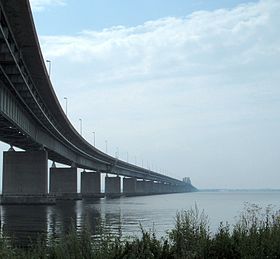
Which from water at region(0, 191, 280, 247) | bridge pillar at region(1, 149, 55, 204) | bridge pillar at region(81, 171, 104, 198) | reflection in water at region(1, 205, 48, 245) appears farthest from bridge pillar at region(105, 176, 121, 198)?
reflection in water at region(1, 205, 48, 245)

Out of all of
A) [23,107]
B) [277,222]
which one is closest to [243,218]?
[277,222]

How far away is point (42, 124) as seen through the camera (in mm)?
68438

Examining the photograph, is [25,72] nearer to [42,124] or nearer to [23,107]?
[23,107]

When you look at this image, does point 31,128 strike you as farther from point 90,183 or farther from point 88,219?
point 90,183

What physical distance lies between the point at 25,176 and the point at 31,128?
17.2m

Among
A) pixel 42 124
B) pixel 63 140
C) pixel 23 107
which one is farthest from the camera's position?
pixel 63 140

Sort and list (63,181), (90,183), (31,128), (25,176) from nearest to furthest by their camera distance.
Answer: (31,128), (25,176), (63,181), (90,183)

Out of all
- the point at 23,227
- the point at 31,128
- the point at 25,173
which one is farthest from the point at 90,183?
the point at 23,227

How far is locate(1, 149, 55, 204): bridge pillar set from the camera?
260 feet

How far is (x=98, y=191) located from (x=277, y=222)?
138 metres

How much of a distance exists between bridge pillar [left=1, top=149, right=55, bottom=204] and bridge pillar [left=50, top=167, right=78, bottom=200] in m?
37.6

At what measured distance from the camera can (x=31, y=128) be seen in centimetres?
6519

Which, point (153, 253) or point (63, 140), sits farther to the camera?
point (63, 140)

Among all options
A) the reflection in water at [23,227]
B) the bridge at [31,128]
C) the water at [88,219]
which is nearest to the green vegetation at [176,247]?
the water at [88,219]
